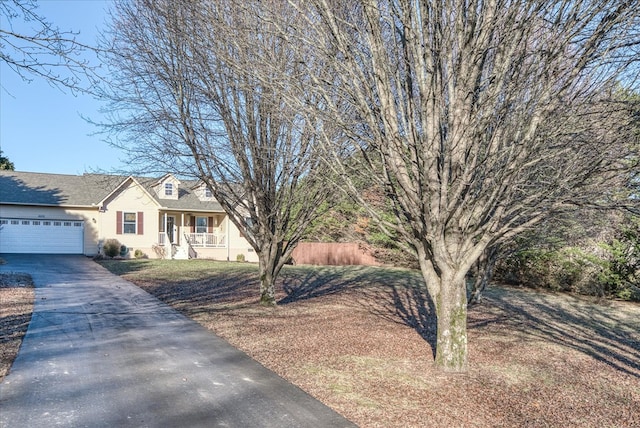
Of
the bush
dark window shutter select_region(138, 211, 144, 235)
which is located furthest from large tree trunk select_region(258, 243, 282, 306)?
dark window shutter select_region(138, 211, 144, 235)

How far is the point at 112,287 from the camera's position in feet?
43.9

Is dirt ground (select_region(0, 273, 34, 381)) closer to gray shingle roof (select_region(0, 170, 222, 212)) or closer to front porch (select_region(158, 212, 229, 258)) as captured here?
front porch (select_region(158, 212, 229, 258))

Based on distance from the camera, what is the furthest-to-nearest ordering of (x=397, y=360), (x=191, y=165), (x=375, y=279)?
(x=375, y=279) < (x=191, y=165) < (x=397, y=360)

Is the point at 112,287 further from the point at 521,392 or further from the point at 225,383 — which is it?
the point at 521,392

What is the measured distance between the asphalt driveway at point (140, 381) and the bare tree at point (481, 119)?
236 cm

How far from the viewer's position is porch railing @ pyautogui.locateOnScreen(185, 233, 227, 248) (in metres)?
27.3

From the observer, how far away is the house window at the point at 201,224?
29402mm

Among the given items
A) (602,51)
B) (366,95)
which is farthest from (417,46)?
(602,51)

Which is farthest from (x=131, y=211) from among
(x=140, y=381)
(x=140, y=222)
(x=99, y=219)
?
(x=140, y=381)

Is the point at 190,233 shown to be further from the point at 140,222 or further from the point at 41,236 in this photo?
the point at 41,236

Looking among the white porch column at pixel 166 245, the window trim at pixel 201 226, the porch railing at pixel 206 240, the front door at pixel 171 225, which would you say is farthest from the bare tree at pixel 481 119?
the window trim at pixel 201 226

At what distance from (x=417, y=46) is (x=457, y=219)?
2.17 metres

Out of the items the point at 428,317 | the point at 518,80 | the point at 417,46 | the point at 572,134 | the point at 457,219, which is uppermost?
the point at 417,46

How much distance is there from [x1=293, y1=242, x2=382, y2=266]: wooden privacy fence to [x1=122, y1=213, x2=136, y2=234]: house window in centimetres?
955
